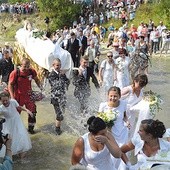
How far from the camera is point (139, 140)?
558 centimetres

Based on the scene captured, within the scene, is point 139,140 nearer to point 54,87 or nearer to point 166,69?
point 54,87

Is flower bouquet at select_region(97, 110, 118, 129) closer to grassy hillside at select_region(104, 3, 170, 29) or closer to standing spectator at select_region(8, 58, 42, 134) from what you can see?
standing spectator at select_region(8, 58, 42, 134)

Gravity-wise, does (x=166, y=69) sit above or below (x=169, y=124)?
below

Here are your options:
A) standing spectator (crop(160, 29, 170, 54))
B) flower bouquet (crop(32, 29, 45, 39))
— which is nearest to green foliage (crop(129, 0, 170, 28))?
standing spectator (crop(160, 29, 170, 54))

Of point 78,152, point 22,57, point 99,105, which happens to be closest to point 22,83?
point 99,105

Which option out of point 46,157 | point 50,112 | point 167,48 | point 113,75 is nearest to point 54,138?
point 46,157

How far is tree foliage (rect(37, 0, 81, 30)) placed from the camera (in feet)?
122

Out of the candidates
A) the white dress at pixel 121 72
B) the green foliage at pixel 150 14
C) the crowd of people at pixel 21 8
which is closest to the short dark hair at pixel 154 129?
the white dress at pixel 121 72

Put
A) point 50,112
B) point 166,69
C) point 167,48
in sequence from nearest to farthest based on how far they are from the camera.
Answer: point 50,112
point 166,69
point 167,48

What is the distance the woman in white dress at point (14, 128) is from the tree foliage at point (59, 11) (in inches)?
1150

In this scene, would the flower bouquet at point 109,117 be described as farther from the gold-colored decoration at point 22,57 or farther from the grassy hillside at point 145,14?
the grassy hillside at point 145,14

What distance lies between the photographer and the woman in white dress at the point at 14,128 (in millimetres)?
8304

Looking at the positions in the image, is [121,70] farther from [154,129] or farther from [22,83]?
[154,129]

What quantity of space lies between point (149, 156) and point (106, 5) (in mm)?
35081
